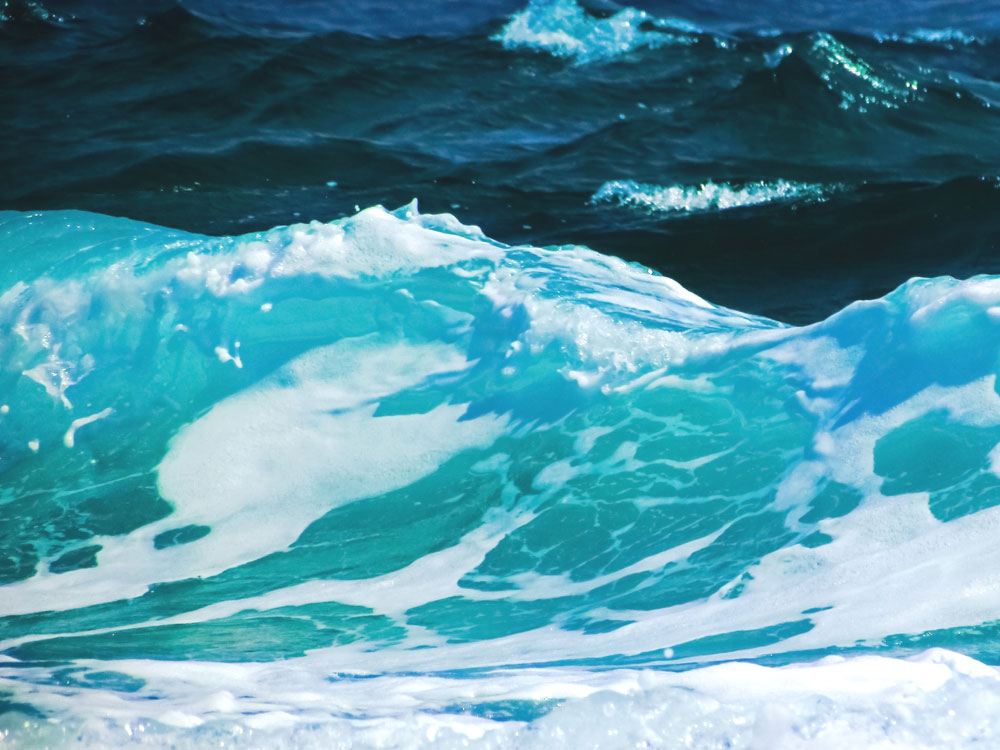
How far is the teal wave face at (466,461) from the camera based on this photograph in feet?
10.4

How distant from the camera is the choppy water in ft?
8.69

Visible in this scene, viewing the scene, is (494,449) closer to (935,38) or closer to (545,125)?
(545,125)

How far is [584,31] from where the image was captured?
31.7ft

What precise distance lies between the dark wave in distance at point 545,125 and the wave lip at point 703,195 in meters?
0.06

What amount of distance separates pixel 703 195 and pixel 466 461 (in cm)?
327

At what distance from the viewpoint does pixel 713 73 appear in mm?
8711

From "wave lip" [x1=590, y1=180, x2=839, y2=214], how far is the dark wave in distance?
0.21ft

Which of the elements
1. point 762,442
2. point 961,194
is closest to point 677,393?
point 762,442

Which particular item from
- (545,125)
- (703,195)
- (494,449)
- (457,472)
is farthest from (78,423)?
(545,125)

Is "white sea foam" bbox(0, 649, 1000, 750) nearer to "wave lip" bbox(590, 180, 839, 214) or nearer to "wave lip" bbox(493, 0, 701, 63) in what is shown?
"wave lip" bbox(590, 180, 839, 214)

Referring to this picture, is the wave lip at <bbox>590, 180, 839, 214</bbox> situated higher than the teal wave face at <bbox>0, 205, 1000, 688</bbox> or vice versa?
the wave lip at <bbox>590, 180, 839, 214</bbox>

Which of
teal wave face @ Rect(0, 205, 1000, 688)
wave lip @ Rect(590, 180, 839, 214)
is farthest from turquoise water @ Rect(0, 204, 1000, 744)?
wave lip @ Rect(590, 180, 839, 214)

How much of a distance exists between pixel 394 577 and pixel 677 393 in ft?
3.89

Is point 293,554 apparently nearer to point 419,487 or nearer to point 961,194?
point 419,487
